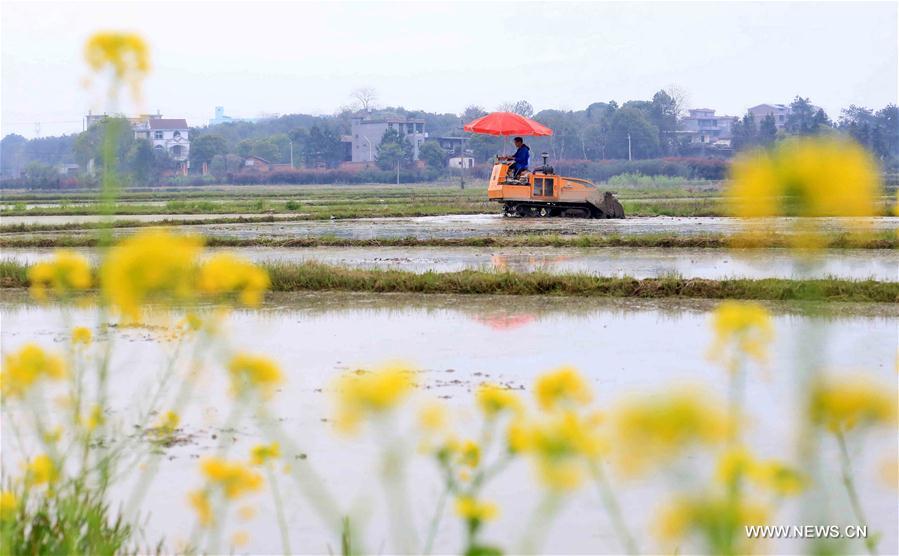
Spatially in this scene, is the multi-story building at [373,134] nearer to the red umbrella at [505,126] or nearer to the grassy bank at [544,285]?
Answer: the red umbrella at [505,126]

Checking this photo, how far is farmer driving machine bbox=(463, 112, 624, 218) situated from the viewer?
22953mm

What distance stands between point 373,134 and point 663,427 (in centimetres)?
9982

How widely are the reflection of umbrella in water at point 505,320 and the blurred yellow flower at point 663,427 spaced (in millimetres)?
7272

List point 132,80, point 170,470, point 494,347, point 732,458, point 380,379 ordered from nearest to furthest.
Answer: point 732,458
point 380,379
point 132,80
point 170,470
point 494,347

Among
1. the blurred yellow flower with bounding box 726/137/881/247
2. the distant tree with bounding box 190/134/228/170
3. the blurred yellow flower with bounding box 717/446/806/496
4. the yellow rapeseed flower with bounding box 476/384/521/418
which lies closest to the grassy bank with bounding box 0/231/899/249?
the yellow rapeseed flower with bounding box 476/384/521/418

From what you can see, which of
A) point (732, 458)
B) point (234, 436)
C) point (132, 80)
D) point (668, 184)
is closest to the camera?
point (732, 458)

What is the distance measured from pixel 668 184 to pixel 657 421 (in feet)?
211

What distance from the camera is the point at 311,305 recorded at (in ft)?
34.3

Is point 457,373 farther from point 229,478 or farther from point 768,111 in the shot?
point 768,111

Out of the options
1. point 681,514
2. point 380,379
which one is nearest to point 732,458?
point 681,514

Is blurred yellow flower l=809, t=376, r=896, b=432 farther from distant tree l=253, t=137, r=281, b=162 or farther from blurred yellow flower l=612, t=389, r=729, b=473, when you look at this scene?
distant tree l=253, t=137, r=281, b=162

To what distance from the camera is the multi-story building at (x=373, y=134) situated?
3900 inches

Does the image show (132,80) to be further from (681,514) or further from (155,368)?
(155,368)

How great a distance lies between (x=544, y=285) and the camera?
427 inches
